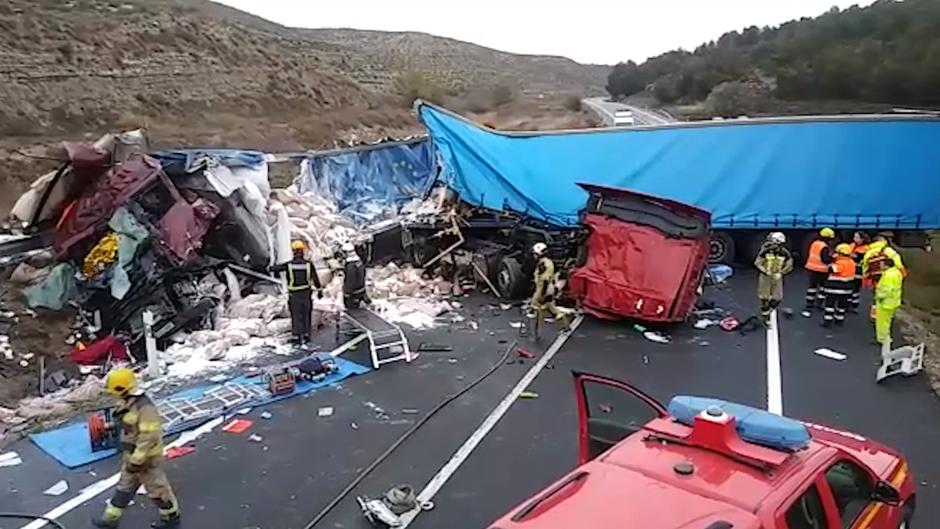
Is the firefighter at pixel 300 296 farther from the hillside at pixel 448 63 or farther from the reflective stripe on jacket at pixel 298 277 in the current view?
the hillside at pixel 448 63

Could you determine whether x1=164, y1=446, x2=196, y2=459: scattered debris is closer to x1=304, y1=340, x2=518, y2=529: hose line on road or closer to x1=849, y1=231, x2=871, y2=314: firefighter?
x1=304, y1=340, x2=518, y2=529: hose line on road

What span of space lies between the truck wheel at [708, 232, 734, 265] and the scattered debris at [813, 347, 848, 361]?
15.4 ft

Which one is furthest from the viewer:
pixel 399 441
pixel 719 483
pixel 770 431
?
pixel 399 441

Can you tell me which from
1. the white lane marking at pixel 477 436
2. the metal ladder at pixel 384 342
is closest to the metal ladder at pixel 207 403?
the metal ladder at pixel 384 342

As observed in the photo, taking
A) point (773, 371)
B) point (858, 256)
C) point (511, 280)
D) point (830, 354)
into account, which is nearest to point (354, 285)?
point (511, 280)

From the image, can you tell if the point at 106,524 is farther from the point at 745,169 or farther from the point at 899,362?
the point at 745,169

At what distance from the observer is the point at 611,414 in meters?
5.79

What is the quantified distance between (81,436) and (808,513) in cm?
695

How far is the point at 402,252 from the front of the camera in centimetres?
1570

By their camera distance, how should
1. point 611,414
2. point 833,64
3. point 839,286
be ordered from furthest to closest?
point 833,64, point 839,286, point 611,414

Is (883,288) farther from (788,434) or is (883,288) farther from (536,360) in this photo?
(788,434)

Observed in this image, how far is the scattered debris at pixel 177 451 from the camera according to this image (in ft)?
26.9

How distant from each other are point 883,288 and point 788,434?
694 centimetres

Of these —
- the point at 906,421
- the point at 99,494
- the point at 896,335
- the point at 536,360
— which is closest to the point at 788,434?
the point at 906,421
